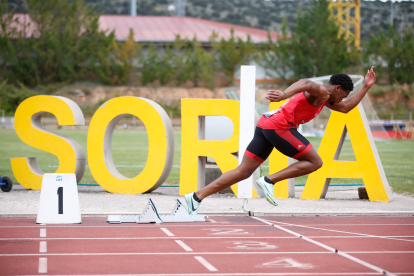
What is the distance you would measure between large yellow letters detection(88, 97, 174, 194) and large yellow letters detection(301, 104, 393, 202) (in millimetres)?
2879

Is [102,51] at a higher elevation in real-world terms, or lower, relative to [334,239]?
higher

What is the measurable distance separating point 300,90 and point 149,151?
4.84 m

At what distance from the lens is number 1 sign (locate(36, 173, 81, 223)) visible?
6.43 meters

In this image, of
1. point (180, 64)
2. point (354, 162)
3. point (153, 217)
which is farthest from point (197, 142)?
point (180, 64)

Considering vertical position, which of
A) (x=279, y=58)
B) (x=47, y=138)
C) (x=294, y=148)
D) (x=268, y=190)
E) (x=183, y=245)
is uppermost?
(x=279, y=58)

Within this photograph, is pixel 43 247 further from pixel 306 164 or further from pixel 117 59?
pixel 117 59

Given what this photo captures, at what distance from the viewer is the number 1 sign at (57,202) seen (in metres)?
6.43

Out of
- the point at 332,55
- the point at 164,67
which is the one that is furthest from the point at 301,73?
the point at 164,67

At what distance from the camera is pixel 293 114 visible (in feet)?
19.7

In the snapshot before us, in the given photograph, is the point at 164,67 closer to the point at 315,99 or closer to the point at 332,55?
the point at 332,55

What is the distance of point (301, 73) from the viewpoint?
66.8m

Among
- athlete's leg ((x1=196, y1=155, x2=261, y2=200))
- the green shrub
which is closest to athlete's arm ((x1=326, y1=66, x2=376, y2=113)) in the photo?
athlete's leg ((x1=196, y1=155, x2=261, y2=200))

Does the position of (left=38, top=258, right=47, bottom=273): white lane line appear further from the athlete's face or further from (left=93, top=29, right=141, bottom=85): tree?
(left=93, top=29, right=141, bottom=85): tree

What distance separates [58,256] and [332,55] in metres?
64.4
